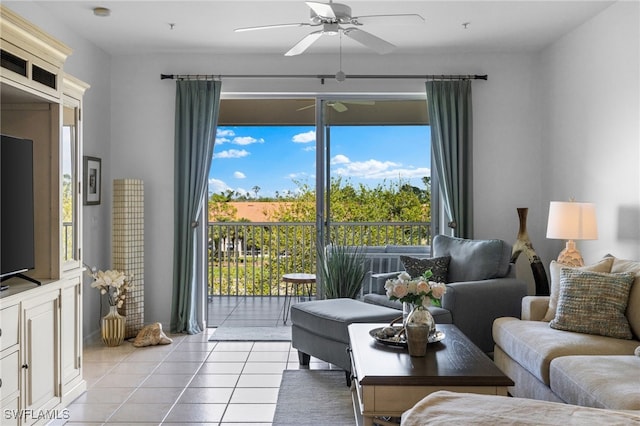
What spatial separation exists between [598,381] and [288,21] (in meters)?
3.50

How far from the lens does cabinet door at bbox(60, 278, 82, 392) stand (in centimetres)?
363

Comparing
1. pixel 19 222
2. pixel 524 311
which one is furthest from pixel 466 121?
pixel 19 222

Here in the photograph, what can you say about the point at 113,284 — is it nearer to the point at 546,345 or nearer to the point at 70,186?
the point at 70,186

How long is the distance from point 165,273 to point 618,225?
4006mm

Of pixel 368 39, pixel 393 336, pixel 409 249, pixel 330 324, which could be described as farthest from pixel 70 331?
pixel 409 249

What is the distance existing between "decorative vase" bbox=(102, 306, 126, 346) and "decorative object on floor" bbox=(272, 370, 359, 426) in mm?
1636

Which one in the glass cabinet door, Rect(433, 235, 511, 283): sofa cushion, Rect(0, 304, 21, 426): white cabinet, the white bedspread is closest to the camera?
the white bedspread

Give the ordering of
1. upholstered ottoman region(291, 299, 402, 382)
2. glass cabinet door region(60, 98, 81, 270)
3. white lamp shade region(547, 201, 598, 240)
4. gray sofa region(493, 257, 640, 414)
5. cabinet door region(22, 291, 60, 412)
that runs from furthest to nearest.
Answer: white lamp shade region(547, 201, 598, 240)
upholstered ottoman region(291, 299, 402, 382)
glass cabinet door region(60, 98, 81, 270)
cabinet door region(22, 291, 60, 412)
gray sofa region(493, 257, 640, 414)

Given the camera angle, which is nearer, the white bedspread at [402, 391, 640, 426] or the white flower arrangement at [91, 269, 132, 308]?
the white bedspread at [402, 391, 640, 426]

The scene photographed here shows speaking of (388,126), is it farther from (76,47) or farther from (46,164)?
(46,164)

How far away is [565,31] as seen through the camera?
5230 millimetres

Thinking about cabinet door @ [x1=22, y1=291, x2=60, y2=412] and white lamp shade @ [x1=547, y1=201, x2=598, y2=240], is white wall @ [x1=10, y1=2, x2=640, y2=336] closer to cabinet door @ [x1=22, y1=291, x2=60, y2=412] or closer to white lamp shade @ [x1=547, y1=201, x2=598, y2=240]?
white lamp shade @ [x1=547, y1=201, x2=598, y2=240]

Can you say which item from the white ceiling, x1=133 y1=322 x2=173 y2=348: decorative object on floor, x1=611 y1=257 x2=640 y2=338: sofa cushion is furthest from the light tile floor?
the white ceiling

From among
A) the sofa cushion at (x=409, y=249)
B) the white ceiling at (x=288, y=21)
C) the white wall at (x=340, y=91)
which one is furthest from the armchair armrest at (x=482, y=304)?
the white ceiling at (x=288, y=21)
